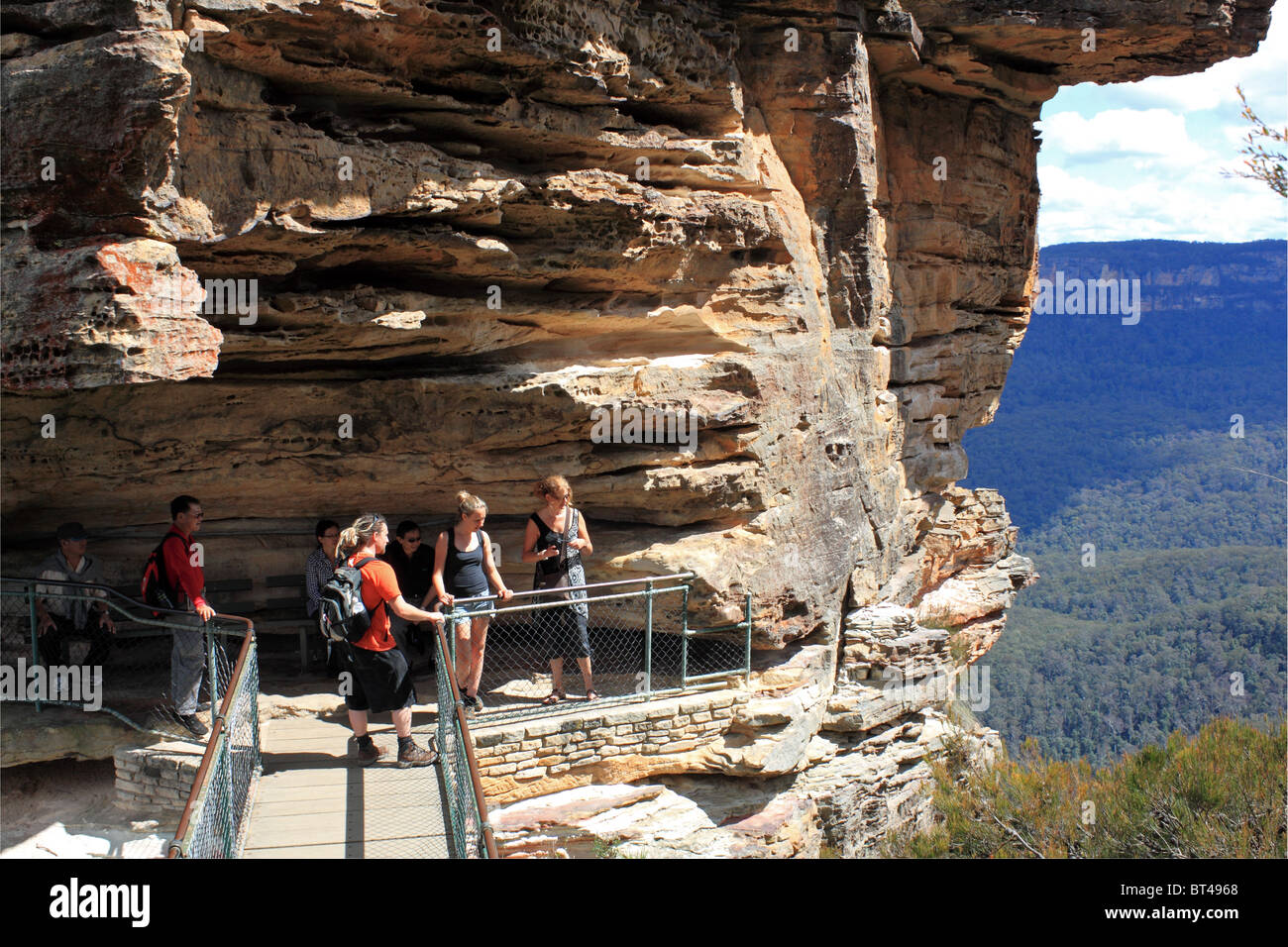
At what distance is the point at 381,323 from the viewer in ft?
27.1

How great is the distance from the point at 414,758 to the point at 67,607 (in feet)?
9.85

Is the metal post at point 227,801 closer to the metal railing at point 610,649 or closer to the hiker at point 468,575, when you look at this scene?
the hiker at point 468,575

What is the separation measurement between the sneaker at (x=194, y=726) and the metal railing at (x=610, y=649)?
6.97 ft

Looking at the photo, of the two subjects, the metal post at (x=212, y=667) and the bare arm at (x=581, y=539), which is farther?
the bare arm at (x=581, y=539)

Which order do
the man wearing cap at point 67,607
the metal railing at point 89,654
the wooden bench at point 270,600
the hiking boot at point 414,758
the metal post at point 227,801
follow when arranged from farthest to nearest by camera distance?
the wooden bench at point 270,600 < the man wearing cap at point 67,607 < the metal railing at point 89,654 < the hiking boot at point 414,758 < the metal post at point 227,801

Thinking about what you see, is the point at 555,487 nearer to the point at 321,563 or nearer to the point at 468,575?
the point at 468,575

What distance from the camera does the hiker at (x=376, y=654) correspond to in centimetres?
666

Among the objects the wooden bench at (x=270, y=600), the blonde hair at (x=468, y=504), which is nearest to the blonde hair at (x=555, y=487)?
the blonde hair at (x=468, y=504)

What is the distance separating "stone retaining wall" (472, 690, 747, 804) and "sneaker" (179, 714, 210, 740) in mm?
1927

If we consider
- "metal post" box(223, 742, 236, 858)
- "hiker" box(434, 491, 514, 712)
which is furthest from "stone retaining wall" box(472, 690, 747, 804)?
"metal post" box(223, 742, 236, 858)

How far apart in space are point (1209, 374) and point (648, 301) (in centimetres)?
11780

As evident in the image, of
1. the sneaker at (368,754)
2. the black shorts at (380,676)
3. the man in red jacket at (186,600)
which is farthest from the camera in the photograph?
the man in red jacket at (186,600)
